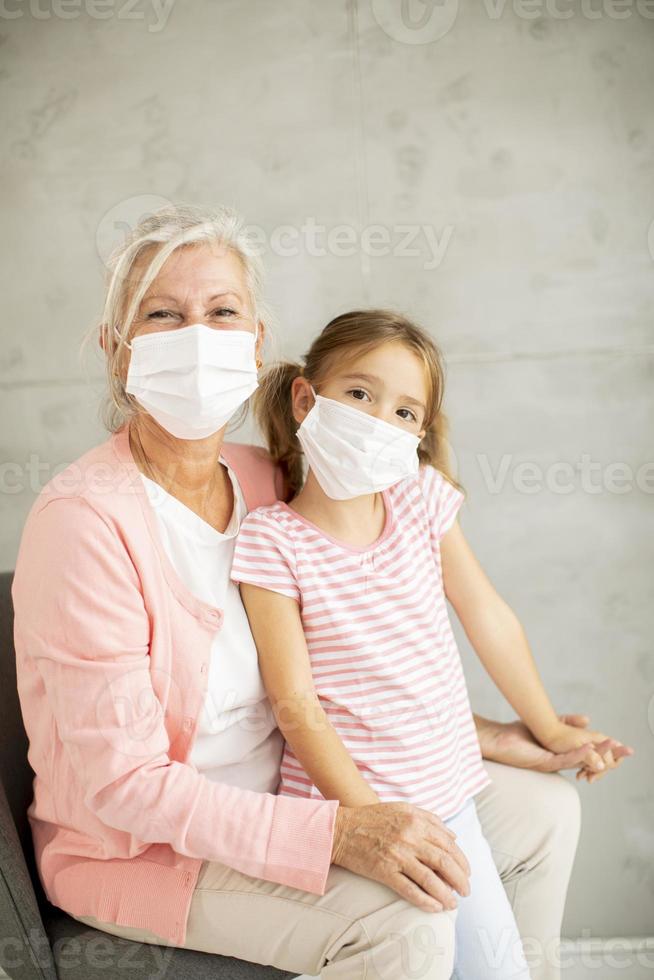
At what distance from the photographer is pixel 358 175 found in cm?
180

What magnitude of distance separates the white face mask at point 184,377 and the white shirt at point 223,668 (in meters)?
0.10

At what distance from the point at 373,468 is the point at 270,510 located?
0.19 meters

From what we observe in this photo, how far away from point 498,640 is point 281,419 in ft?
1.76

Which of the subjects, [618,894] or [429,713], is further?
[618,894]

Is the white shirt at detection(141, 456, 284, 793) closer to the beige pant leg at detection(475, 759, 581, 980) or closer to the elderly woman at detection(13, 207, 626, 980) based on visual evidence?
the elderly woman at detection(13, 207, 626, 980)

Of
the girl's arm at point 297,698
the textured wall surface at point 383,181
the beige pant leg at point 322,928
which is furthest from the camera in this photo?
the textured wall surface at point 383,181

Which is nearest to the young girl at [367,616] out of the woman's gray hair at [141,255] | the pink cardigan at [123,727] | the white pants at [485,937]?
the white pants at [485,937]

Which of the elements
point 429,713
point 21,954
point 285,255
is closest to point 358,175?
point 285,255

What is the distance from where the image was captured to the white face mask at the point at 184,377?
124cm

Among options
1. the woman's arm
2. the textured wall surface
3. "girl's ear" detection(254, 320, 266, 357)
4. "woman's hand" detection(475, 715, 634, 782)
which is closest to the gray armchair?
the woman's arm

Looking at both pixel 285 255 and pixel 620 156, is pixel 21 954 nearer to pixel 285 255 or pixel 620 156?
pixel 285 255

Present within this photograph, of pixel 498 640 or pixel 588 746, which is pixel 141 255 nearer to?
pixel 498 640

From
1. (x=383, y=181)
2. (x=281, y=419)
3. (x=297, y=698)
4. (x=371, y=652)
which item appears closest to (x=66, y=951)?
(x=297, y=698)

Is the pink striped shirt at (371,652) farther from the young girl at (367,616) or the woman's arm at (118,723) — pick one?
the woman's arm at (118,723)
